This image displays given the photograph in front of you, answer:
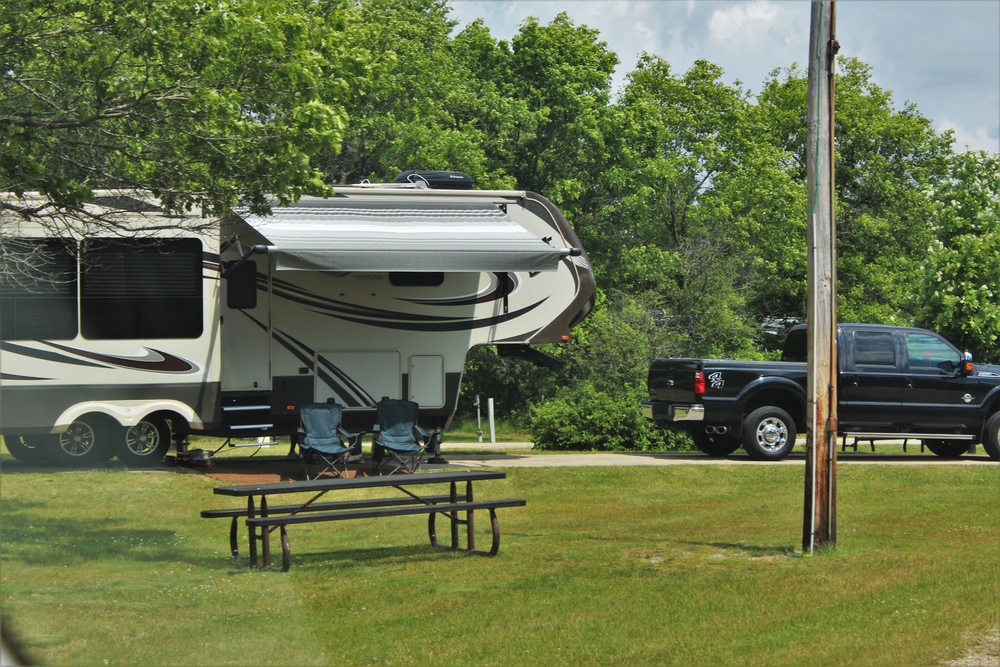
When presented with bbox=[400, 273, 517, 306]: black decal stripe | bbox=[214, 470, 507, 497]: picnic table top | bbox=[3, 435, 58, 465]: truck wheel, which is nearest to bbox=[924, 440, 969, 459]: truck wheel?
bbox=[400, 273, 517, 306]: black decal stripe

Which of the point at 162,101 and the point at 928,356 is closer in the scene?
the point at 162,101

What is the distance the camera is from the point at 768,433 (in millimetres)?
16875

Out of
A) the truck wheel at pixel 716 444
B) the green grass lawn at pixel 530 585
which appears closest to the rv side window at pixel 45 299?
the green grass lawn at pixel 530 585

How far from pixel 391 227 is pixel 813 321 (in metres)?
6.78

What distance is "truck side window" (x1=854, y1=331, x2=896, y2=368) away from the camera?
17.2 metres

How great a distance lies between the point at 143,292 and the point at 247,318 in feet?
4.39

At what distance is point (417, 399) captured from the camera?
16.5 metres

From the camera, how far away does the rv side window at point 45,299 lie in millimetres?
14812

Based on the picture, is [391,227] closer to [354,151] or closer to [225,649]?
[225,649]

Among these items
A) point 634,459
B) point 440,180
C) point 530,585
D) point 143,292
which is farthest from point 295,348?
point 530,585

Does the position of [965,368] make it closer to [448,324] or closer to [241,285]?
[448,324]

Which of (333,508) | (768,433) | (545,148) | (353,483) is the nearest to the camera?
(353,483)

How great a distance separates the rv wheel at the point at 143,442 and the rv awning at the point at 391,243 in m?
3.18

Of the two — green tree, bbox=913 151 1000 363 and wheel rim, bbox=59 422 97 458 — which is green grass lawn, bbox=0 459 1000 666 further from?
green tree, bbox=913 151 1000 363
